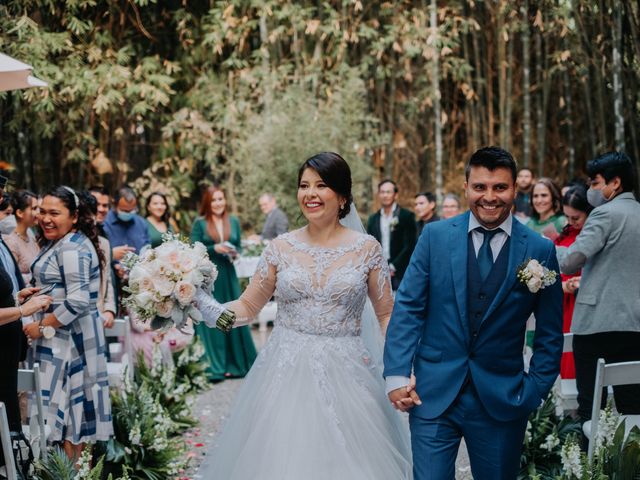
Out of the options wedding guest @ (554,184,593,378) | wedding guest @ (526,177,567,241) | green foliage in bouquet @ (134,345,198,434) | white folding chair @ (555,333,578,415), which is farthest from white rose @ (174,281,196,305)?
wedding guest @ (526,177,567,241)

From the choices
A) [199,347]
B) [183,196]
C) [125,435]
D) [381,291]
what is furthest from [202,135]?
[381,291]

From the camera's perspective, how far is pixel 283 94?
11.0 m

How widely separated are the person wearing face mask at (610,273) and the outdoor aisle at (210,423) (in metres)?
1.05

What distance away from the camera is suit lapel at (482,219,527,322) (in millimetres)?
2648

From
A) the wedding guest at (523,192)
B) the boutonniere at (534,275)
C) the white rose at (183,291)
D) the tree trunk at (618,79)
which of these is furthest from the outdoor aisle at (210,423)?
the wedding guest at (523,192)

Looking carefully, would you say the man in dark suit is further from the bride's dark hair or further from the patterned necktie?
the patterned necktie

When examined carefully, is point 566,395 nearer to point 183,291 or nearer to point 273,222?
point 183,291

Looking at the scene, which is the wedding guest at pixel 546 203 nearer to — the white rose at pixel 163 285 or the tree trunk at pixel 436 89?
the white rose at pixel 163 285

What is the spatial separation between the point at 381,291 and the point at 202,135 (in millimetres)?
8574

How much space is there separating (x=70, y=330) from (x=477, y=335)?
6.69ft

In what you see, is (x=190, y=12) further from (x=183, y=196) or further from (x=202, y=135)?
(x=183, y=196)

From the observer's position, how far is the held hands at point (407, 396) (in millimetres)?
2707

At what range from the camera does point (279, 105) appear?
10906 mm

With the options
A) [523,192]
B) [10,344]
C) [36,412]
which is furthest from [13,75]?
[523,192]
